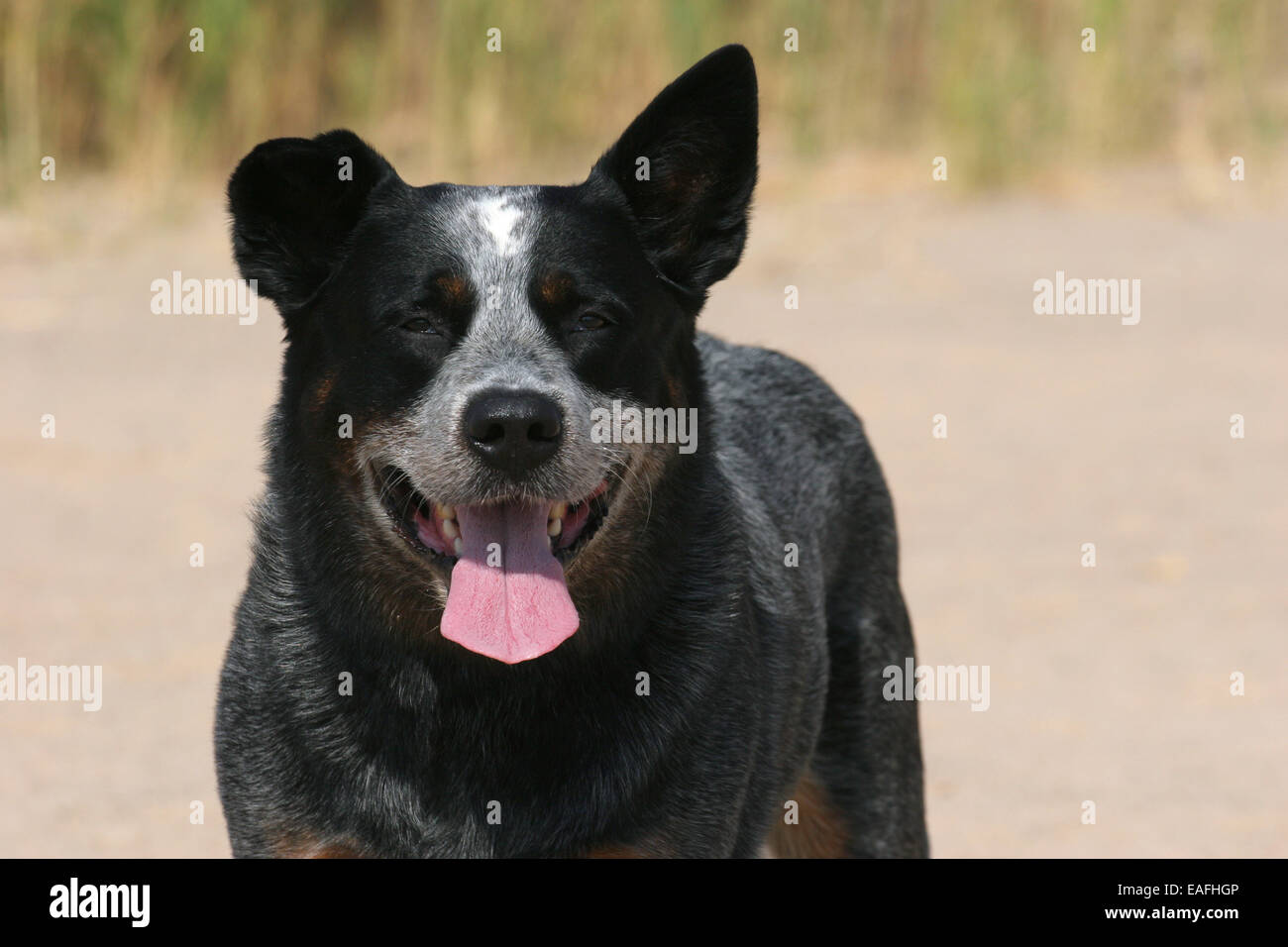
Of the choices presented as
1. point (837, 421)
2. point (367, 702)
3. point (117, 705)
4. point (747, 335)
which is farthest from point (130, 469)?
point (367, 702)

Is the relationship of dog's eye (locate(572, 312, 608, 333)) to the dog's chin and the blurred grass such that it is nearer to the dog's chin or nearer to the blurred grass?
the dog's chin

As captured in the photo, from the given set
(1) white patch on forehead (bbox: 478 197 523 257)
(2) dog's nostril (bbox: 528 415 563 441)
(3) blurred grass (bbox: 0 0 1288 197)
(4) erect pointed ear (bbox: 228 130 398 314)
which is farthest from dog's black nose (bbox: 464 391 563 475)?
(3) blurred grass (bbox: 0 0 1288 197)

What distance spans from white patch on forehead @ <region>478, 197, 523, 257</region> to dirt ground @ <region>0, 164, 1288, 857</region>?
2.32 metres

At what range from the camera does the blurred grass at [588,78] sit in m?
13.1

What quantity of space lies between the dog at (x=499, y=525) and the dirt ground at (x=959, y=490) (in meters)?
1.78

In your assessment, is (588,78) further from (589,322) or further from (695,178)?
(589,322)

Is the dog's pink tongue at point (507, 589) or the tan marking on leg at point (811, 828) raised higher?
the dog's pink tongue at point (507, 589)

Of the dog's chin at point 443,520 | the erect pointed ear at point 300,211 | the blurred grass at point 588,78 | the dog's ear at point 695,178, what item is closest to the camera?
the dog's chin at point 443,520

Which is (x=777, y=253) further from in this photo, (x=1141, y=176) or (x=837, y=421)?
(x=837, y=421)

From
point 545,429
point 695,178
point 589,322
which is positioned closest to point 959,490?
point 695,178

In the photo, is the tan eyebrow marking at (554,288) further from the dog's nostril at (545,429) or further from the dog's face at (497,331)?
the dog's nostril at (545,429)

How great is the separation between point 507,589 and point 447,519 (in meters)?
0.24

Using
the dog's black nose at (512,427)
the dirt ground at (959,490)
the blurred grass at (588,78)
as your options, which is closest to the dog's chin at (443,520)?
the dog's black nose at (512,427)

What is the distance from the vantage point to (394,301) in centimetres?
358
